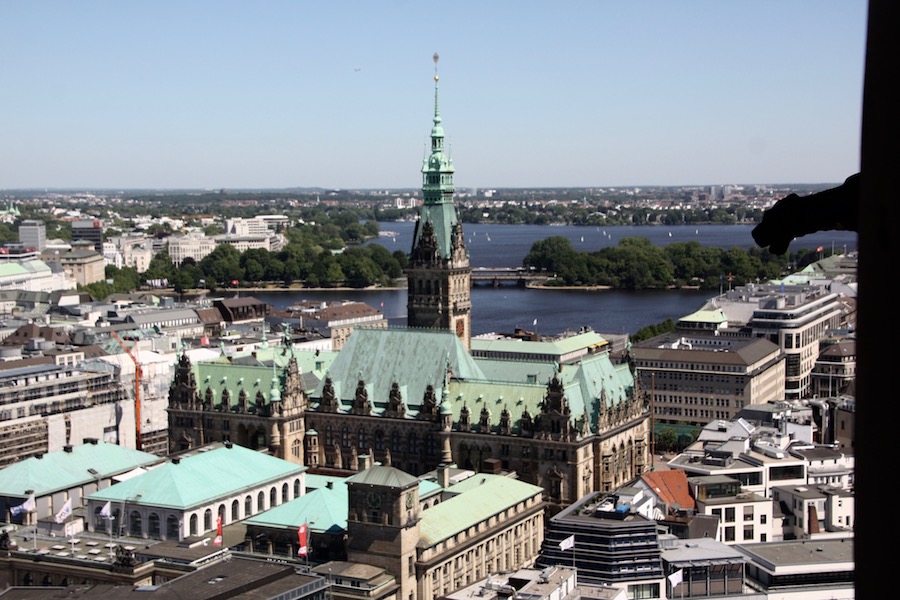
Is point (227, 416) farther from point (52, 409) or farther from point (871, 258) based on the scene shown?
point (871, 258)

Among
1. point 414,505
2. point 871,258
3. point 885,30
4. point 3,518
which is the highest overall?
point 885,30

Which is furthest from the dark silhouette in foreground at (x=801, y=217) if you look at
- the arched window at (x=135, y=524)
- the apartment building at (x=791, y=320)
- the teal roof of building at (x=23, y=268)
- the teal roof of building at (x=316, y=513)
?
the teal roof of building at (x=23, y=268)

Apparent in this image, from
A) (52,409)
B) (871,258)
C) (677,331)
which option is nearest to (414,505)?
(52,409)

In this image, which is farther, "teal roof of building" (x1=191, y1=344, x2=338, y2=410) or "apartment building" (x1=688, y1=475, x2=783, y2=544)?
"teal roof of building" (x1=191, y1=344, x2=338, y2=410)

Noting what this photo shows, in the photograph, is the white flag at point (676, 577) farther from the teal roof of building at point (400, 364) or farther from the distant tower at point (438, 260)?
the distant tower at point (438, 260)

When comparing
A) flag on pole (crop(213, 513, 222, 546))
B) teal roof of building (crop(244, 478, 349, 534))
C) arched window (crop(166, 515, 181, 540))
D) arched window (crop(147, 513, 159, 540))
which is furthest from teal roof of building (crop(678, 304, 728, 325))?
arched window (crop(166, 515, 181, 540))

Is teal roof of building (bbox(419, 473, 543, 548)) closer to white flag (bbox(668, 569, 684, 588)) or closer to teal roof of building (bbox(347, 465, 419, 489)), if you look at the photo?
teal roof of building (bbox(347, 465, 419, 489))

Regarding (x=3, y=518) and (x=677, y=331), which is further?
(x=677, y=331)
